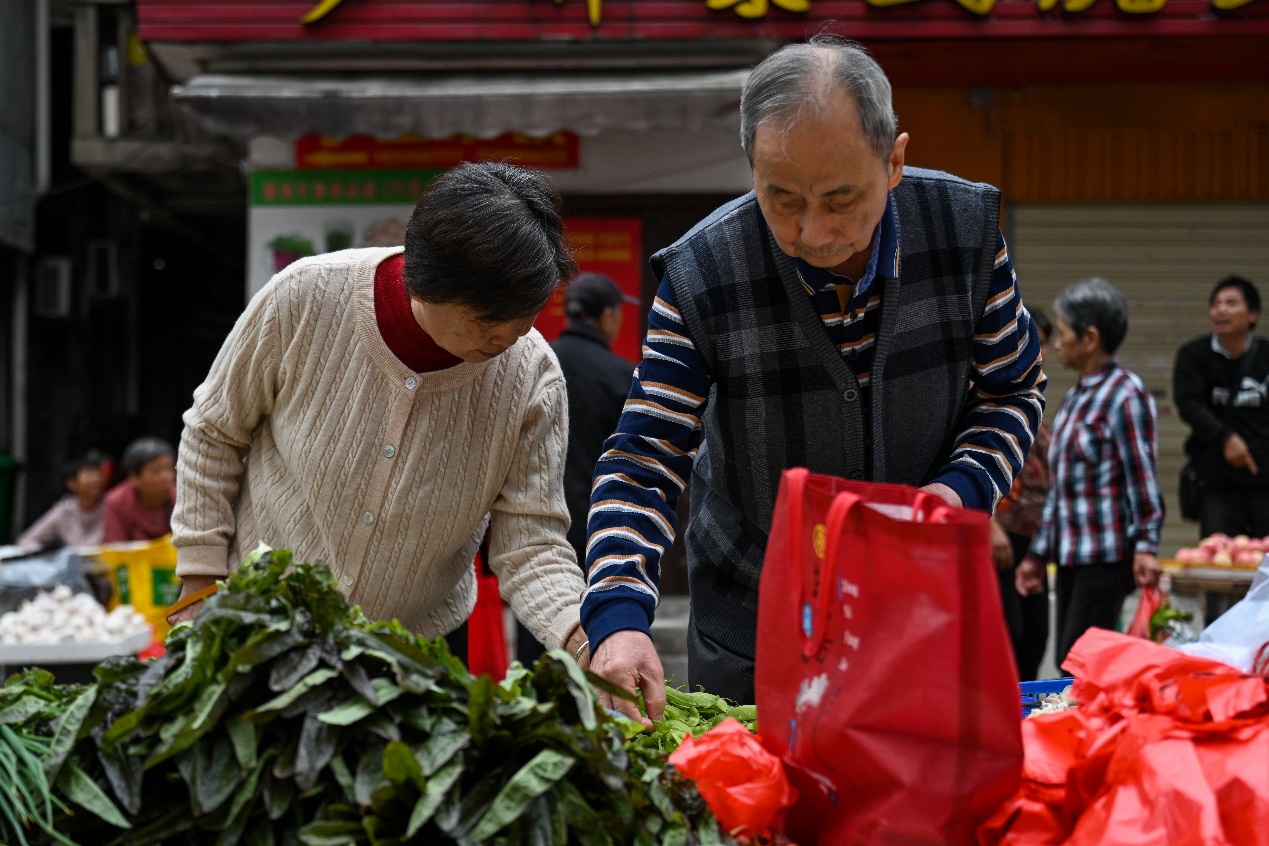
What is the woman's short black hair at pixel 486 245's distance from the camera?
193 cm

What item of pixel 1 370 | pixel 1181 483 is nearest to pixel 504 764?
pixel 1181 483

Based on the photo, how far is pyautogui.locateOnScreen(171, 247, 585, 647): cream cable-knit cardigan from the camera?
7.40 feet

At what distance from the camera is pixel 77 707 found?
1370mm

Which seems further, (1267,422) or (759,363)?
(1267,422)

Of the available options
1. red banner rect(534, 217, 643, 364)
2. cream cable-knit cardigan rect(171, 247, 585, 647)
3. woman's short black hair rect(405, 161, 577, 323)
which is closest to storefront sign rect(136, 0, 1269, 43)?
red banner rect(534, 217, 643, 364)

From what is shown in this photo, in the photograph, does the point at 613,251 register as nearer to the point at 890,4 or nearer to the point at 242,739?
the point at 890,4

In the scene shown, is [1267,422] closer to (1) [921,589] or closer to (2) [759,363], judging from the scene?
(2) [759,363]

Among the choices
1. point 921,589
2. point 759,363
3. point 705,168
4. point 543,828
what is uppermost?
point 705,168

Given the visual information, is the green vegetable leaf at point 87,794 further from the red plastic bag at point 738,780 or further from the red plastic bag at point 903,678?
the red plastic bag at point 903,678

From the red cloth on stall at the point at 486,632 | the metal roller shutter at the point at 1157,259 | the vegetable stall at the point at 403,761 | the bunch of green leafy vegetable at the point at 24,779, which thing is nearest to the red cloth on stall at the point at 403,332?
the vegetable stall at the point at 403,761

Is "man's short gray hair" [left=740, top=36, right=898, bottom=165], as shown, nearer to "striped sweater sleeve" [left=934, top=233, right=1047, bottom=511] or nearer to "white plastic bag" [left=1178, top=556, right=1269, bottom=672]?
"striped sweater sleeve" [left=934, top=233, right=1047, bottom=511]

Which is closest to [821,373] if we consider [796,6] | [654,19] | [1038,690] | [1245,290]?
[1038,690]

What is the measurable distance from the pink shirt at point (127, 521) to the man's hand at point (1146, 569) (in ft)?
16.1

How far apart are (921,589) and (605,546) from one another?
605 millimetres
